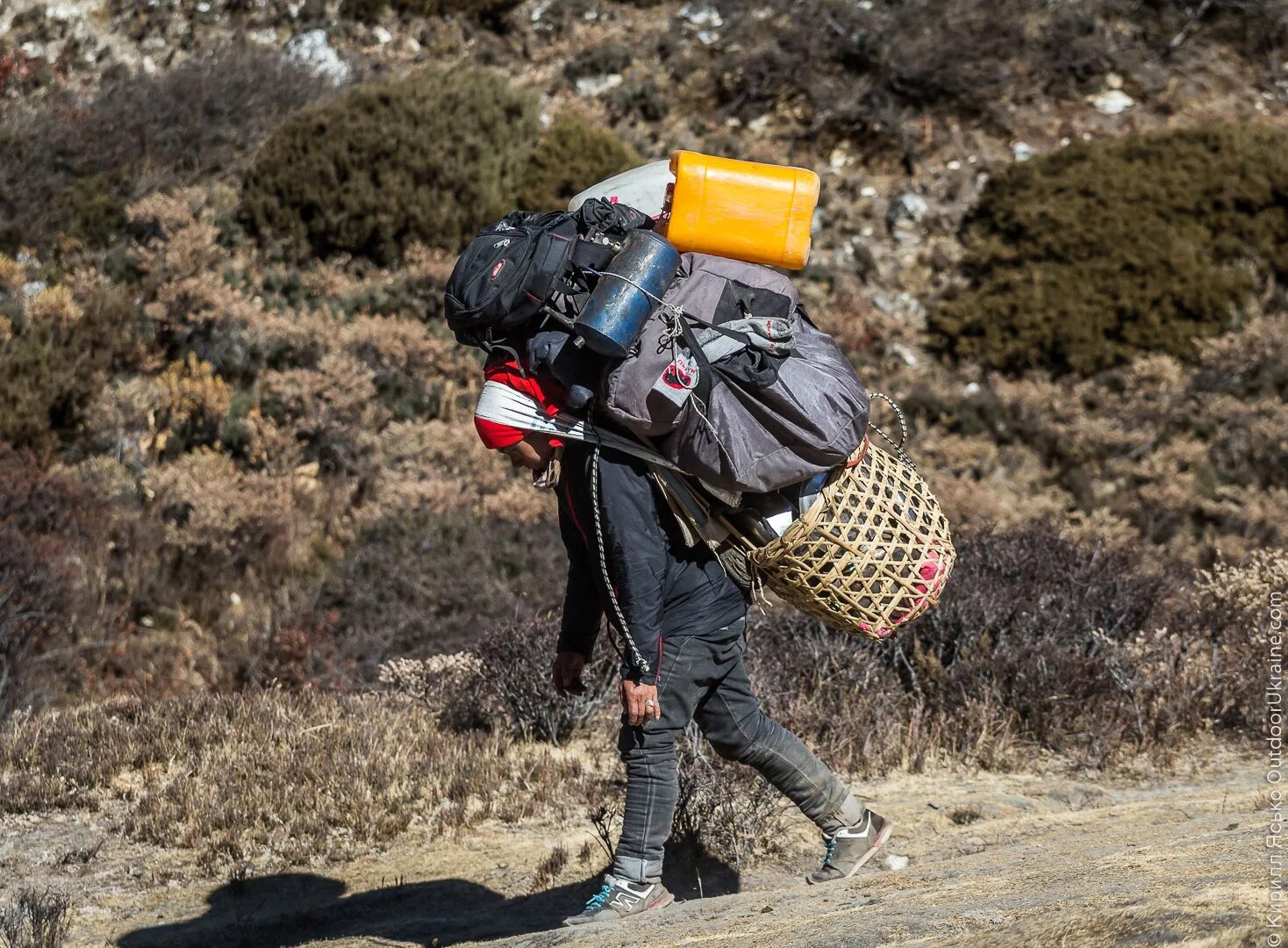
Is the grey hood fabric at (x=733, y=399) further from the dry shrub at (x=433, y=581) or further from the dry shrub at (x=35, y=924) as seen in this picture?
the dry shrub at (x=433, y=581)

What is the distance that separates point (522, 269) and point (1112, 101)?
13920mm

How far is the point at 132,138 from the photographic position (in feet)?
46.4

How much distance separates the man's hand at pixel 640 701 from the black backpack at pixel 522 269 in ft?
3.09

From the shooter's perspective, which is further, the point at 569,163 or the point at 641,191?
the point at 569,163

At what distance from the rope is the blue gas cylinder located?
324mm

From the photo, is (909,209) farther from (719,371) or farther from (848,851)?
(719,371)

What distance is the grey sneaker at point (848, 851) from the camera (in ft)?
11.8

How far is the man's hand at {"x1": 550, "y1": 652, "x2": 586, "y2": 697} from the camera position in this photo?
357 centimetres

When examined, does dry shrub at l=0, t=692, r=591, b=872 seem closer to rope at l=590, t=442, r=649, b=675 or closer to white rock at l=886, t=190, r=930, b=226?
rope at l=590, t=442, r=649, b=675

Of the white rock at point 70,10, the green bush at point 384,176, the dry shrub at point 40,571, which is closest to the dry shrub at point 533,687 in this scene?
the dry shrub at point 40,571

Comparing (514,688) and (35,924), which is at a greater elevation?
(35,924)

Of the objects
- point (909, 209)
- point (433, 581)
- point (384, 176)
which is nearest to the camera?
point (433, 581)

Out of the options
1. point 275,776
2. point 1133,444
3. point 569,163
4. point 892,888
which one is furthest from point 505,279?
point 569,163

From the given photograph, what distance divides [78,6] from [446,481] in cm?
1223
